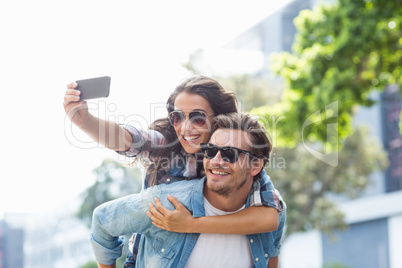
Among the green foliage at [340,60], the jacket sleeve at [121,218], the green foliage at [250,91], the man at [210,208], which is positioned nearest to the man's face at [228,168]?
the man at [210,208]

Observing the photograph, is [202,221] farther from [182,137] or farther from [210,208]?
[182,137]

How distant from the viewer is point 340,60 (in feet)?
32.3

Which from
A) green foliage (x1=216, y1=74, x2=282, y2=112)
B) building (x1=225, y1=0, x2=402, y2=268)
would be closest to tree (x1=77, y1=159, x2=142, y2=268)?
green foliage (x1=216, y1=74, x2=282, y2=112)

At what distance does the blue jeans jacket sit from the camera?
290cm

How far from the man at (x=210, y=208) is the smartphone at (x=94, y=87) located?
616 millimetres

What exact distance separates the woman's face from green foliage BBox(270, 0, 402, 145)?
21.8 ft

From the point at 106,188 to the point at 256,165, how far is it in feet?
92.0

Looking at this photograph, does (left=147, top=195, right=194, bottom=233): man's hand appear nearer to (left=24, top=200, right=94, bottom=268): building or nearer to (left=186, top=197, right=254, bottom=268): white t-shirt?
(left=186, top=197, right=254, bottom=268): white t-shirt

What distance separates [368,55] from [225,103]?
23.1 feet

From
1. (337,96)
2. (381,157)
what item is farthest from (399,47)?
(381,157)

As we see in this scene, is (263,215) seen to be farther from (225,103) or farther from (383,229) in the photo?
(383,229)

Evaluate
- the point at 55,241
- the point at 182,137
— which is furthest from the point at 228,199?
the point at 55,241

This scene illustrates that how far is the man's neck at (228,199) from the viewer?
3.00m

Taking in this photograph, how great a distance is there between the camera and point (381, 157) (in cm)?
2442
